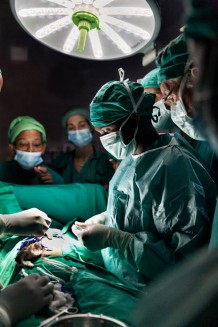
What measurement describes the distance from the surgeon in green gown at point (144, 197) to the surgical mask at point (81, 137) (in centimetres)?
134

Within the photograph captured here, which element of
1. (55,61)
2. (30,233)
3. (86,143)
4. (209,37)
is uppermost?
(55,61)

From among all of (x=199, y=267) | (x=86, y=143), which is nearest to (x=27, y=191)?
(x=86, y=143)

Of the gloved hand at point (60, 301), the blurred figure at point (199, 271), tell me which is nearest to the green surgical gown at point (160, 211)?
the gloved hand at point (60, 301)

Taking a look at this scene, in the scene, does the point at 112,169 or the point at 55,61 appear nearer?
the point at 112,169

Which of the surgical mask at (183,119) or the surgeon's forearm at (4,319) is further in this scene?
the surgical mask at (183,119)

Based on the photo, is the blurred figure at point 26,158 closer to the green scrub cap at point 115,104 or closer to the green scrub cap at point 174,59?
the green scrub cap at point 115,104

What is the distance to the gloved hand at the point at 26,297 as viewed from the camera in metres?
1.37

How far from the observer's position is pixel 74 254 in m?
2.04

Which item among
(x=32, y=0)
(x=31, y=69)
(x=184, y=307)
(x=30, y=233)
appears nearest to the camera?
(x=184, y=307)

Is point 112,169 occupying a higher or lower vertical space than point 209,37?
lower

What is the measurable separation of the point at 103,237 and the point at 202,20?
1.36 m

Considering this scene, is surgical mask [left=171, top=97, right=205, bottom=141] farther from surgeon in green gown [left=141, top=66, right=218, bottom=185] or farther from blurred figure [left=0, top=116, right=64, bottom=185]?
blurred figure [left=0, top=116, right=64, bottom=185]

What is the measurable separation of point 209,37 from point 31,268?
1579mm

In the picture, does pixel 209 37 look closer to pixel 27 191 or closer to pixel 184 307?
pixel 184 307
